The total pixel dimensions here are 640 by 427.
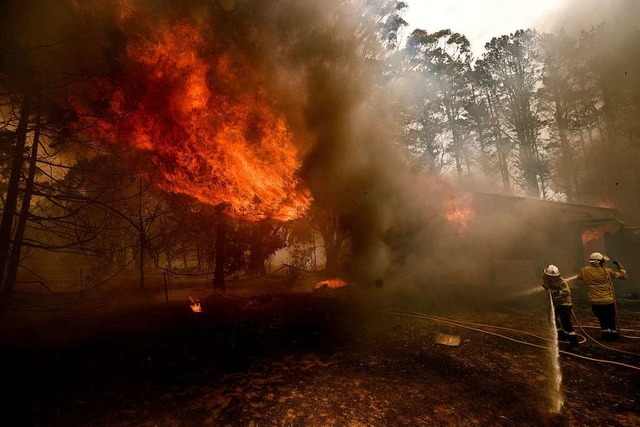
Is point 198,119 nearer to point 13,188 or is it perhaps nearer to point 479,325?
point 13,188

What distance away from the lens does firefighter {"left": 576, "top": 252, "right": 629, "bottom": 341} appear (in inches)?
287

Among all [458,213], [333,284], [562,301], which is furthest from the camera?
[458,213]

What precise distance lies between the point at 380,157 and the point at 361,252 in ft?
17.3

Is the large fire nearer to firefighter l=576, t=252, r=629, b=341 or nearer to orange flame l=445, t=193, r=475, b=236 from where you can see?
orange flame l=445, t=193, r=475, b=236

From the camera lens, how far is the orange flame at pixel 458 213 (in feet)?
52.2

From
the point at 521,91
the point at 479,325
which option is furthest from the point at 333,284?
the point at 521,91

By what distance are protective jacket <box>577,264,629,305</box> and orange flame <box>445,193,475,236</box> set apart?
8375 mm

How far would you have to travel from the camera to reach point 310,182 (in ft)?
53.0

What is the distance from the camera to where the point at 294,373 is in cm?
604

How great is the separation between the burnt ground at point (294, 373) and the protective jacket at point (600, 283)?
1049 millimetres

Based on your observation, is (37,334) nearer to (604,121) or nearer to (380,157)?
(380,157)

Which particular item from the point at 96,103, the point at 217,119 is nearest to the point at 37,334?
the point at 96,103

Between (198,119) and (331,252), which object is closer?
(198,119)

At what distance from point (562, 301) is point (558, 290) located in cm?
26
